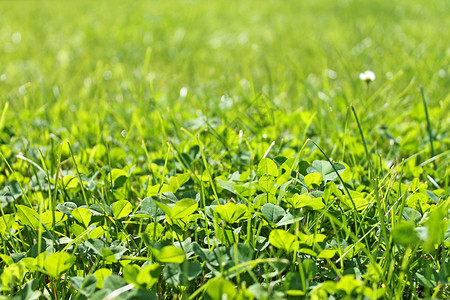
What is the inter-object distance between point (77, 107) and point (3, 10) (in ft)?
18.7

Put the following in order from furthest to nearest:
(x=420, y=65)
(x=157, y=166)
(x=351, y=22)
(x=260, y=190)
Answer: (x=351, y=22) < (x=420, y=65) < (x=157, y=166) < (x=260, y=190)

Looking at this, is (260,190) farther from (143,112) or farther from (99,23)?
(99,23)

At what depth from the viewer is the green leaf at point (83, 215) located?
1215 millimetres

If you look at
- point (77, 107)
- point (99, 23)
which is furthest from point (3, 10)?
point (77, 107)

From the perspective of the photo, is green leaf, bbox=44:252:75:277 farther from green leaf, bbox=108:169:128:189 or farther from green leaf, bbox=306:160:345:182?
green leaf, bbox=306:160:345:182

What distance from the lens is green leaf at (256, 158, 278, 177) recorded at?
136 cm

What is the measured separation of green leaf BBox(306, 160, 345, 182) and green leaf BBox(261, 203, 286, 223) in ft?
0.85

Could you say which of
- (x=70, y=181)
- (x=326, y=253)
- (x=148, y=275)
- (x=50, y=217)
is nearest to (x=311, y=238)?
(x=326, y=253)

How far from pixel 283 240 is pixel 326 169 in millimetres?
413

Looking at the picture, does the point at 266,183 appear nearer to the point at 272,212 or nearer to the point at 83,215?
the point at 272,212

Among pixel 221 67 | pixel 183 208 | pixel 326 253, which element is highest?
pixel 183 208

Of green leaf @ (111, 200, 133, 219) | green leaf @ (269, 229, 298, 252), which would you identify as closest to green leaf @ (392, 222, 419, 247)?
green leaf @ (269, 229, 298, 252)

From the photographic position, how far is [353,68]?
349cm

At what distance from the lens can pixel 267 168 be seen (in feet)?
4.50
